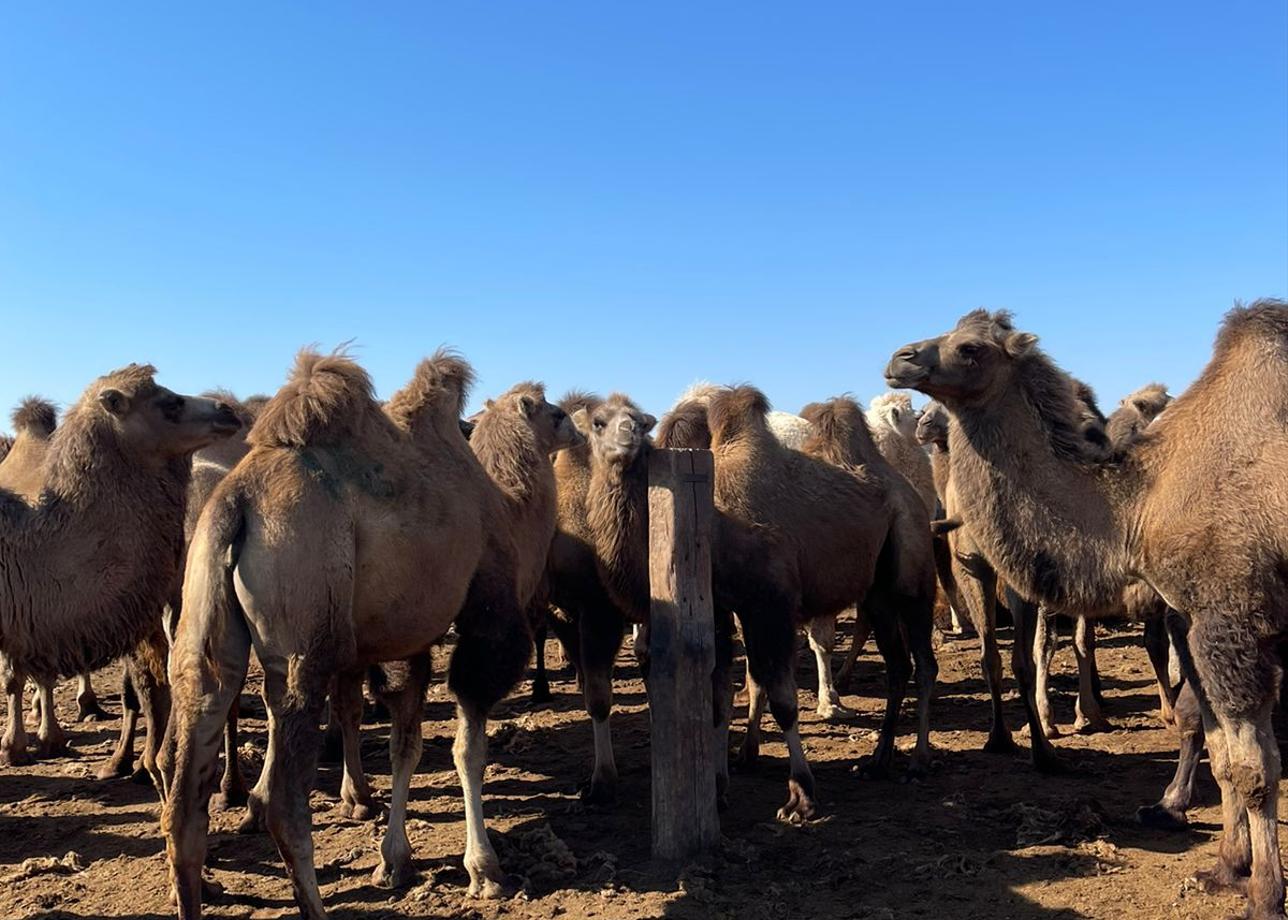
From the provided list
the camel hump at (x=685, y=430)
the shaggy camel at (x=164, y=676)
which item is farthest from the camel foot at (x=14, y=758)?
the camel hump at (x=685, y=430)

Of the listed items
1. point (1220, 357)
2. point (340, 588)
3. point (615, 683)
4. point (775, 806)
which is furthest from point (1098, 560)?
point (615, 683)

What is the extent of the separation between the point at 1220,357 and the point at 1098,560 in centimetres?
133

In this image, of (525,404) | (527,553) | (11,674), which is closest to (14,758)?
(11,674)

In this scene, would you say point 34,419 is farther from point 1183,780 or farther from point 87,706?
point 1183,780

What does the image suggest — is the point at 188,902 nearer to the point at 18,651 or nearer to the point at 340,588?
the point at 340,588

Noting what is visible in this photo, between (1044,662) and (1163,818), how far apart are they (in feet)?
8.39

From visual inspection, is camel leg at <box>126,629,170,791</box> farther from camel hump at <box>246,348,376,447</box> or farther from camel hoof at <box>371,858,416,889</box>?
camel hump at <box>246,348,376,447</box>

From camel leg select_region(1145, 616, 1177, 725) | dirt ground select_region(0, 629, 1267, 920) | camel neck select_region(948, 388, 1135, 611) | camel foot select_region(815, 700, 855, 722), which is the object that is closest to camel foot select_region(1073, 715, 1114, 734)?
dirt ground select_region(0, 629, 1267, 920)

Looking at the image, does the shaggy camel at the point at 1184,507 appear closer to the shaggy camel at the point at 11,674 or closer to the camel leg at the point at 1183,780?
the camel leg at the point at 1183,780

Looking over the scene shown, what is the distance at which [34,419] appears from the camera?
9.00 metres

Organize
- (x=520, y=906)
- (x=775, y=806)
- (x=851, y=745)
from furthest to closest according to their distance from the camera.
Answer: (x=851, y=745) → (x=775, y=806) → (x=520, y=906)

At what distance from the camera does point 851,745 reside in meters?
8.89

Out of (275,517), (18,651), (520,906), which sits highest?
(275,517)

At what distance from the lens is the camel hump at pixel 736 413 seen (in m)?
8.10
